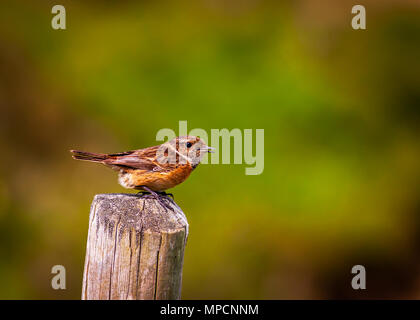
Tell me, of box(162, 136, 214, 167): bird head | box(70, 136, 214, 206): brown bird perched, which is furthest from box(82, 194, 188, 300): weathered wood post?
box(162, 136, 214, 167): bird head

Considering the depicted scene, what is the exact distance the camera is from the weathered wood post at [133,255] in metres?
3.36

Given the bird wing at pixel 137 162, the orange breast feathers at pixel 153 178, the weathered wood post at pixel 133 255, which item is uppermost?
the bird wing at pixel 137 162

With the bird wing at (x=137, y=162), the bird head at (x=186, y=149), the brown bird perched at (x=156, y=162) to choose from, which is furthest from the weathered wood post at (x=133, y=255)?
the bird head at (x=186, y=149)

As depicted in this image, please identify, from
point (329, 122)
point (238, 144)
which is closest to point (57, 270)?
point (238, 144)

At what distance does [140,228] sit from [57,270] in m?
5.55

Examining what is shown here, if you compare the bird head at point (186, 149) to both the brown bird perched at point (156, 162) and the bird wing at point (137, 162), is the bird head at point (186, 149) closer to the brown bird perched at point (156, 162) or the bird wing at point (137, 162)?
the brown bird perched at point (156, 162)

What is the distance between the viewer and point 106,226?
11.2 feet

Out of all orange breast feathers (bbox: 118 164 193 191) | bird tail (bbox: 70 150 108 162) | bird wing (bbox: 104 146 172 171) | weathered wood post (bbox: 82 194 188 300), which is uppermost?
bird tail (bbox: 70 150 108 162)

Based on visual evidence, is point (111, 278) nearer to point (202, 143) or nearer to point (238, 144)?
point (202, 143)

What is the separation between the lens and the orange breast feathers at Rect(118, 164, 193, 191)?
4.85 metres

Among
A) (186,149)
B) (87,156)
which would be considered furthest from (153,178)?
(87,156)

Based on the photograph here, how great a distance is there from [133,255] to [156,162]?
167cm

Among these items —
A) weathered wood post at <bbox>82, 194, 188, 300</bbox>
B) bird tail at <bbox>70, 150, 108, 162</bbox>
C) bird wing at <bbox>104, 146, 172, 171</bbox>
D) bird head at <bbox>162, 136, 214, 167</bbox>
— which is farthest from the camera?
bird head at <bbox>162, 136, 214, 167</bbox>

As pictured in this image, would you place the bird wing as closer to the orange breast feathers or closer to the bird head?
the orange breast feathers
